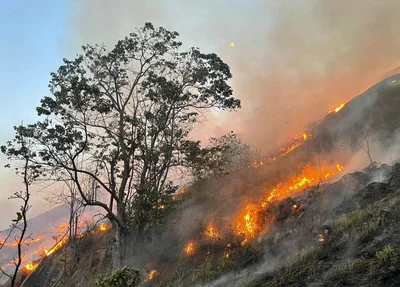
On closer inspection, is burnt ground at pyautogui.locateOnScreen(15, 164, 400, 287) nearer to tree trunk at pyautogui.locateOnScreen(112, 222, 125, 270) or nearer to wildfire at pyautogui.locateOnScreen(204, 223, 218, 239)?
wildfire at pyautogui.locateOnScreen(204, 223, 218, 239)

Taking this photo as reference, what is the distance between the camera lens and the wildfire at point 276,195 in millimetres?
20297

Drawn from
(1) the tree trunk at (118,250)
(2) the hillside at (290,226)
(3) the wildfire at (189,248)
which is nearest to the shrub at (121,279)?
(2) the hillside at (290,226)

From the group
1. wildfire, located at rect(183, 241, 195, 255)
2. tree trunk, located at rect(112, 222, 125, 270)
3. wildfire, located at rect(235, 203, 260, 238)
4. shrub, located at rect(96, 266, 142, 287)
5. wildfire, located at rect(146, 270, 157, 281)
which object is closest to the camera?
shrub, located at rect(96, 266, 142, 287)

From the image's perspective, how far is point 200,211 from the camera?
86.7ft

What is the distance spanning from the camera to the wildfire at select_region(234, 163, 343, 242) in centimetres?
2030

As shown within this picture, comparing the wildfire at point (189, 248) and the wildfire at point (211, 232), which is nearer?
the wildfire at point (211, 232)

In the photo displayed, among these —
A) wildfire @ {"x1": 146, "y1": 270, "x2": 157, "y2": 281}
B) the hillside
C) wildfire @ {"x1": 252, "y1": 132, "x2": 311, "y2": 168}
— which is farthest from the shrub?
wildfire @ {"x1": 252, "y1": 132, "x2": 311, "y2": 168}

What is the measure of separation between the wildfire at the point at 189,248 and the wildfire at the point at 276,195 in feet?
10.0

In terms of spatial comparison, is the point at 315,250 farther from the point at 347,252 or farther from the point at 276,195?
the point at 276,195

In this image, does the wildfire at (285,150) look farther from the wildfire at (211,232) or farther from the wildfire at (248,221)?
the wildfire at (211,232)

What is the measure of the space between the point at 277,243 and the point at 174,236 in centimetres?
1063

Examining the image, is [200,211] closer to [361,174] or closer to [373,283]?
[361,174]

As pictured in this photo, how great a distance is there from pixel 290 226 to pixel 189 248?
22.5ft

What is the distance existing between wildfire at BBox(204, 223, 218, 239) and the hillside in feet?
0.37
